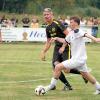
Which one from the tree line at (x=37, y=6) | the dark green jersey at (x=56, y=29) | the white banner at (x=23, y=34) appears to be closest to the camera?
the dark green jersey at (x=56, y=29)

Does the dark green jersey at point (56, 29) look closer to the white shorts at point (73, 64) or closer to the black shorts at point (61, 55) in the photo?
the black shorts at point (61, 55)

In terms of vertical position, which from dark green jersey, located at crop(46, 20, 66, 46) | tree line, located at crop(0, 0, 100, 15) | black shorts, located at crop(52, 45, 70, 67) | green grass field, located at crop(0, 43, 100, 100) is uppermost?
dark green jersey, located at crop(46, 20, 66, 46)

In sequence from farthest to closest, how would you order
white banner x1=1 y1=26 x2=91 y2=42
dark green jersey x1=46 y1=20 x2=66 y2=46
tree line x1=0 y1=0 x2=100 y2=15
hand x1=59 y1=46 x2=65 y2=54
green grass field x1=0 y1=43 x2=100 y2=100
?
tree line x1=0 y1=0 x2=100 y2=15
white banner x1=1 y1=26 x2=91 y2=42
dark green jersey x1=46 y1=20 x2=66 y2=46
hand x1=59 y1=46 x2=65 y2=54
green grass field x1=0 y1=43 x2=100 y2=100

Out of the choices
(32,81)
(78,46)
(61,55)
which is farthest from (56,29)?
(32,81)

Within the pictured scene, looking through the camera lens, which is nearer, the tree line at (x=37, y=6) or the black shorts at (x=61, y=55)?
the black shorts at (x=61, y=55)

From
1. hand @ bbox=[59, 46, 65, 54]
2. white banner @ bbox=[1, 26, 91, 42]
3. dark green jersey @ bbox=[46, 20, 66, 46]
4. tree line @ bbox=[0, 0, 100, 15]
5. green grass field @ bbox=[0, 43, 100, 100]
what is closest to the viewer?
green grass field @ bbox=[0, 43, 100, 100]

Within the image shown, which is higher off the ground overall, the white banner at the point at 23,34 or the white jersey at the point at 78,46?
the white jersey at the point at 78,46

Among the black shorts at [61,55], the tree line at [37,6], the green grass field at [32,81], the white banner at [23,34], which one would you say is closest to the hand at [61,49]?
the black shorts at [61,55]

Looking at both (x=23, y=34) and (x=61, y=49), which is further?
(x=23, y=34)

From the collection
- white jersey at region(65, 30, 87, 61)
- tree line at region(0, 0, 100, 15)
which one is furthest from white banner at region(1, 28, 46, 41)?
tree line at region(0, 0, 100, 15)

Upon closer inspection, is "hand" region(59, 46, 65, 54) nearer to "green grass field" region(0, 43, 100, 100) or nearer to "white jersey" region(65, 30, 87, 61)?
"white jersey" region(65, 30, 87, 61)

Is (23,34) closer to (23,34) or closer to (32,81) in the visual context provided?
(23,34)

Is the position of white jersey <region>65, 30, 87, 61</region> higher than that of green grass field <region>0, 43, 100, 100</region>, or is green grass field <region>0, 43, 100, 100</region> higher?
white jersey <region>65, 30, 87, 61</region>

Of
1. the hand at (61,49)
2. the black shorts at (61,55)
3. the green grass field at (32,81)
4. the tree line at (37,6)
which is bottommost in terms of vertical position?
the tree line at (37,6)
